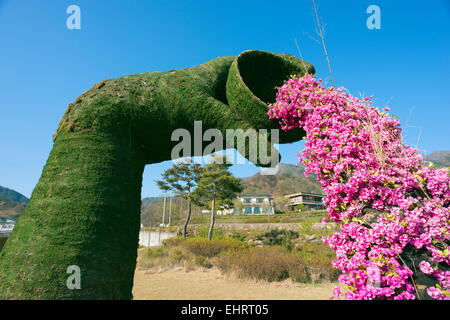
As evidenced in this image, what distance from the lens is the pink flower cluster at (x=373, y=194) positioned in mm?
2014

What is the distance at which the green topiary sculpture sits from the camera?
2426mm

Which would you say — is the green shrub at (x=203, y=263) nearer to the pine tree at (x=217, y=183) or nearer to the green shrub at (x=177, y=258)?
the green shrub at (x=177, y=258)

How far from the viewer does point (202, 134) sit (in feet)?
11.3

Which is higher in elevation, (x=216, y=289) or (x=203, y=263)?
(x=216, y=289)

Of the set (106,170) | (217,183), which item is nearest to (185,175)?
(217,183)

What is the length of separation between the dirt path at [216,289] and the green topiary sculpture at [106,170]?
697 centimetres

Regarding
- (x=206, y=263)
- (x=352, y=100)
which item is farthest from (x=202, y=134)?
(x=206, y=263)

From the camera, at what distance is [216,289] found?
9758 mm

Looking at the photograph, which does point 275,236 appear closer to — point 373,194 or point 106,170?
point 373,194

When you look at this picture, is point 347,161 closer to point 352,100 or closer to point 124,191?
point 352,100

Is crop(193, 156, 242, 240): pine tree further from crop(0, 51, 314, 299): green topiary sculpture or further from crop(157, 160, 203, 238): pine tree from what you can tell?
crop(0, 51, 314, 299): green topiary sculpture

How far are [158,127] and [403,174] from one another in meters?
3.07

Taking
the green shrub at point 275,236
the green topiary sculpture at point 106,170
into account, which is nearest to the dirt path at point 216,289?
the green topiary sculpture at point 106,170

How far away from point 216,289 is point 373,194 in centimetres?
932
